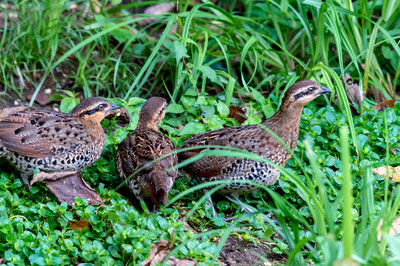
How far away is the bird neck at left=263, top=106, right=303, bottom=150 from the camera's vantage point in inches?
206

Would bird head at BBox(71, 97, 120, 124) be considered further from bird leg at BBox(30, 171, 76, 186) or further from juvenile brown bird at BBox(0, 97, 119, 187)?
bird leg at BBox(30, 171, 76, 186)

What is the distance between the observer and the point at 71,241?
4004mm

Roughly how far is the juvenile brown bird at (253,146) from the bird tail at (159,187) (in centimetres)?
52

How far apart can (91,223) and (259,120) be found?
2351 mm

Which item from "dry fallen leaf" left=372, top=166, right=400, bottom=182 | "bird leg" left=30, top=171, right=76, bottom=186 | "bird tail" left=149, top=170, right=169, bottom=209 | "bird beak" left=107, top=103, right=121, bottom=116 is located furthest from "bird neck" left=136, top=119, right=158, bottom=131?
"dry fallen leaf" left=372, top=166, right=400, bottom=182

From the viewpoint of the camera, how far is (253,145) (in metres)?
5.09

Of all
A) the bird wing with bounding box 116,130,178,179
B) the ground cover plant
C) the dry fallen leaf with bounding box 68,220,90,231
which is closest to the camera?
the ground cover plant

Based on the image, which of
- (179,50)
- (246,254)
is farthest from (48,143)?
(246,254)

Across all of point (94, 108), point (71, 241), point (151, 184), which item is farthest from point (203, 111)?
Answer: point (71, 241)

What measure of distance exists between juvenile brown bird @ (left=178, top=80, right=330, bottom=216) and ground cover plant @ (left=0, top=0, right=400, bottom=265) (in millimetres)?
232

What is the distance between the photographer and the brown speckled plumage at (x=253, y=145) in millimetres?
4957

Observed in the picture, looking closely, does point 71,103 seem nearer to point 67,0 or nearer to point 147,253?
point 67,0

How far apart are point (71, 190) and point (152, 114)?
1173 mm

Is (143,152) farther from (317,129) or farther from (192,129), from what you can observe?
(317,129)
